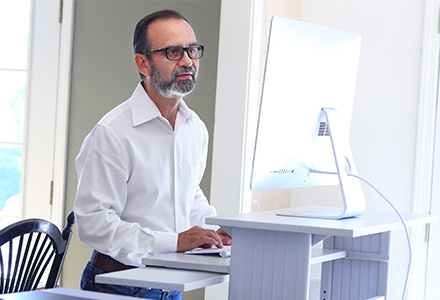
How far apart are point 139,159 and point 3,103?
79.3 inches

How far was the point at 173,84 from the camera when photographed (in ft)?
5.43

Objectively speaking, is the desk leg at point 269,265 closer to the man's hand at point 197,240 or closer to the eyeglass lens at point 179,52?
the man's hand at point 197,240

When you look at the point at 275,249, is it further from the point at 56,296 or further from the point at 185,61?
the point at 185,61

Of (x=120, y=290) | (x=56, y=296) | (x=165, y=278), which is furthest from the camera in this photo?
(x=120, y=290)

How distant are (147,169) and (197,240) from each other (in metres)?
0.30

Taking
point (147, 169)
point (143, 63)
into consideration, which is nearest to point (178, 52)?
point (143, 63)

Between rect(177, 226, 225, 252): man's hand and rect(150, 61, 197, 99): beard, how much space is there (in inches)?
16.7

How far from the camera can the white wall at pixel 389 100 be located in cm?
290

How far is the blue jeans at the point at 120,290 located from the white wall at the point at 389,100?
121 centimetres

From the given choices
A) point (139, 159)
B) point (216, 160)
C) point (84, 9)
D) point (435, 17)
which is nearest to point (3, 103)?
point (84, 9)

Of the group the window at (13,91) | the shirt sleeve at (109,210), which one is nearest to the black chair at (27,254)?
the shirt sleeve at (109,210)

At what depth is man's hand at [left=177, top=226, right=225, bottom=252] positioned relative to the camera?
4.74 feet

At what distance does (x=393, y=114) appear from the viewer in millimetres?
2965

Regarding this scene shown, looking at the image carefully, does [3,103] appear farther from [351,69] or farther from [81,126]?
[351,69]
